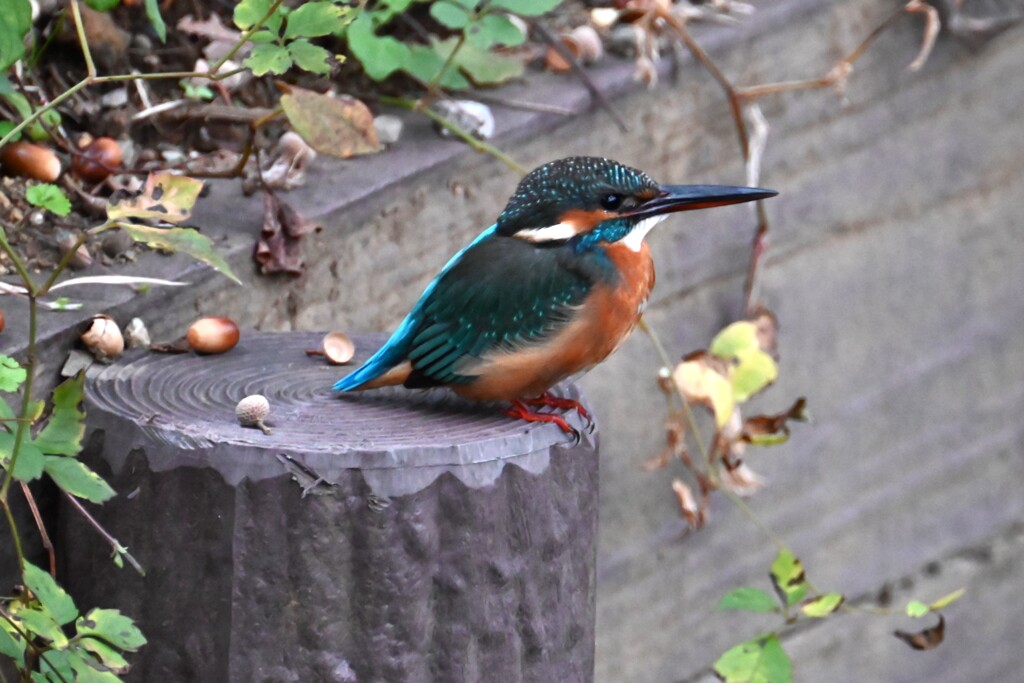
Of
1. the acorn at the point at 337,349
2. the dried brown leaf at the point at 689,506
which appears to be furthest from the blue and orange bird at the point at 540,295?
the dried brown leaf at the point at 689,506

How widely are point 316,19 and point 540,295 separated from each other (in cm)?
43

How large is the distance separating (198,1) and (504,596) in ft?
4.60

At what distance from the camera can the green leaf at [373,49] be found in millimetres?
2484

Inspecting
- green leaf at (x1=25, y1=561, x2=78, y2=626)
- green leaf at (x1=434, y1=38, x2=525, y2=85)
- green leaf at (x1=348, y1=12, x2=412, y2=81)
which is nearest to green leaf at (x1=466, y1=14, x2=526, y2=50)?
green leaf at (x1=348, y1=12, x2=412, y2=81)

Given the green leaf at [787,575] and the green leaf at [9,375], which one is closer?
the green leaf at [9,375]

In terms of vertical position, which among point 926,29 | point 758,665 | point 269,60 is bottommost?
point 758,665

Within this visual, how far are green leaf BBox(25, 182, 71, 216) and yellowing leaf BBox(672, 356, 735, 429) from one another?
1195 millimetres

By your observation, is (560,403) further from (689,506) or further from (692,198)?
(689,506)

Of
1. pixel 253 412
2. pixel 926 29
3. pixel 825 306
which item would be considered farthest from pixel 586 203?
pixel 926 29

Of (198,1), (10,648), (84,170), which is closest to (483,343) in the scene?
(10,648)

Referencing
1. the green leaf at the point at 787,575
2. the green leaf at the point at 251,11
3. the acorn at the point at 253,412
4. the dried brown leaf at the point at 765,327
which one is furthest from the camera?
the dried brown leaf at the point at 765,327

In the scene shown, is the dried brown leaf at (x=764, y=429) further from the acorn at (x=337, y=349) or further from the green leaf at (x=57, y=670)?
the green leaf at (x=57, y=670)

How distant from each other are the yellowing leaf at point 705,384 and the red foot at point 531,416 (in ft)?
3.14

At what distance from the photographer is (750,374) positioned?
111 inches
